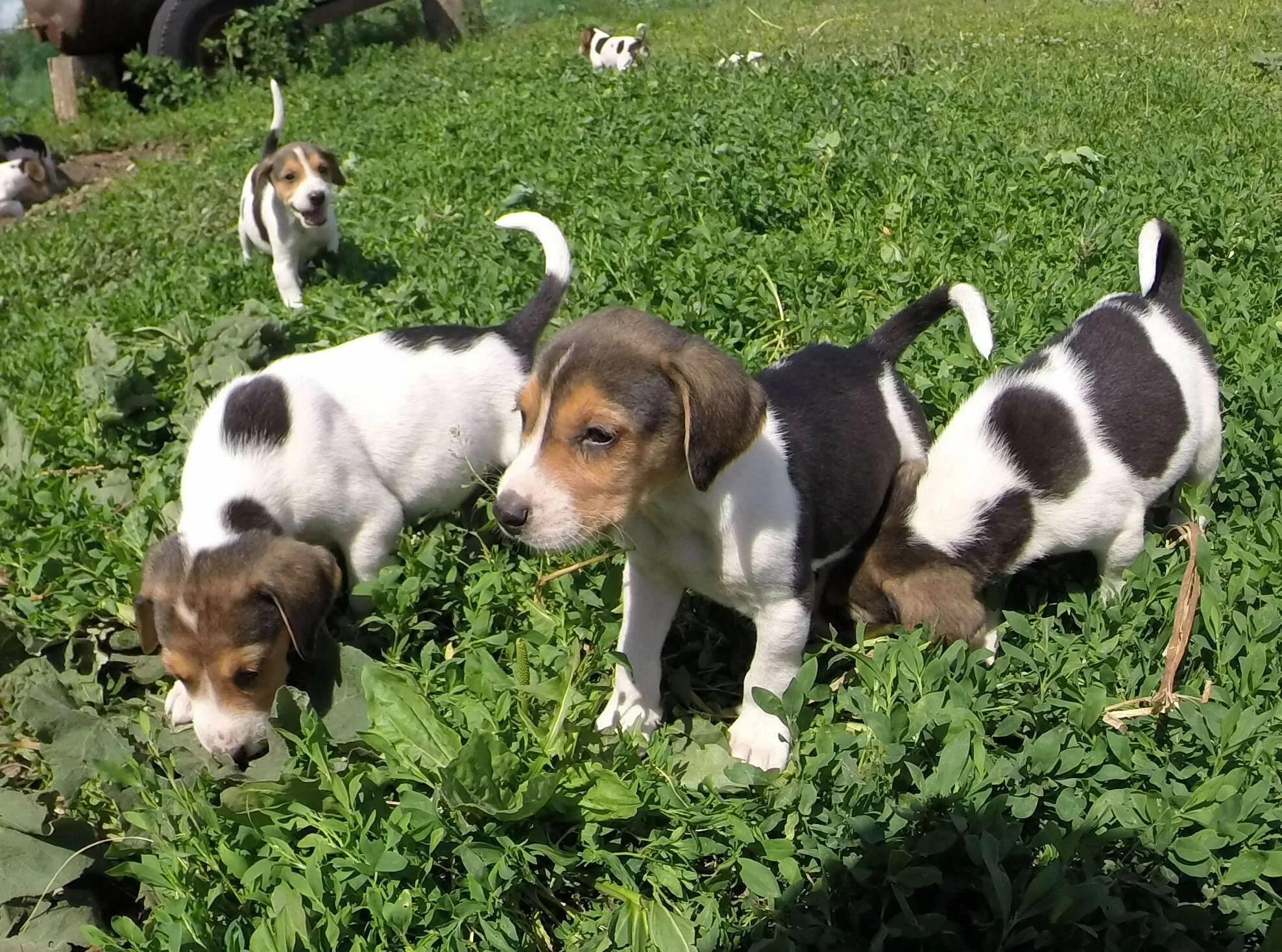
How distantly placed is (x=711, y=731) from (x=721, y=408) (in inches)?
44.6

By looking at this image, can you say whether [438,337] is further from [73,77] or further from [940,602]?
[73,77]

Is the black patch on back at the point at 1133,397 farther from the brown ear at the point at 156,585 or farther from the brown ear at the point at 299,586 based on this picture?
the brown ear at the point at 156,585

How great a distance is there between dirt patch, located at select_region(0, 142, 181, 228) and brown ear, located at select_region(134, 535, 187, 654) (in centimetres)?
936

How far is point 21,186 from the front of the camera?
38.5 feet

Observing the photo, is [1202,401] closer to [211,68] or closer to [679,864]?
[679,864]

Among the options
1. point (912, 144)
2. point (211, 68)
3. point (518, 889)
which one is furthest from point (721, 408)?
point (211, 68)

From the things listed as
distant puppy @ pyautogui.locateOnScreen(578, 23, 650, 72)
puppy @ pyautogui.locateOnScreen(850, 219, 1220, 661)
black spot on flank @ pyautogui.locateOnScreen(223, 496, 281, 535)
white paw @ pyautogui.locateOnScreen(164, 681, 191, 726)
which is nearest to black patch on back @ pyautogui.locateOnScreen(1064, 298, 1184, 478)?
puppy @ pyautogui.locateOnScreen(850, 219, 1220, 661)

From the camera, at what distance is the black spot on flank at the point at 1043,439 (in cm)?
367

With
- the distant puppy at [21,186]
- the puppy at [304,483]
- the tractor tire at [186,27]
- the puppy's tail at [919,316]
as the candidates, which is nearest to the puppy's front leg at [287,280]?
the puppy at [304,483]

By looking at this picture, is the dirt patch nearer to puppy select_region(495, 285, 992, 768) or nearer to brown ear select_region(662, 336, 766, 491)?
puppy select_region(495, 285, 992, 768)

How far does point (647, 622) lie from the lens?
341cm

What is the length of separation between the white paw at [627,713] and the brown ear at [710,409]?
0.82 metres

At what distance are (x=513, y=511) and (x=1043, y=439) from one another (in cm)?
197

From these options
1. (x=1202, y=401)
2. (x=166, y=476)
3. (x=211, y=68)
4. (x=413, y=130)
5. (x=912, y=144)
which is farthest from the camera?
(x=211, y=68)
